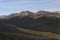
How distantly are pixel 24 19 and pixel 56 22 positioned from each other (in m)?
22.3

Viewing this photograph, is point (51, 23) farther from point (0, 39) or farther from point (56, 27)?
point (0, 39)

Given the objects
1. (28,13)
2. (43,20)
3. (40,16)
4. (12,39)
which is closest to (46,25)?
(43,20)

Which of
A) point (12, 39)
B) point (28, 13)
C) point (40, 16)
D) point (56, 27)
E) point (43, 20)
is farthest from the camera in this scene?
point (28, 13)

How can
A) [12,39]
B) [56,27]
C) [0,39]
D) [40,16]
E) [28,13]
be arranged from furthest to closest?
[28,13] < [40,16] < [56,27] < [12,39] < [0,39]

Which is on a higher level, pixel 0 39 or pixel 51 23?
pixel 0 39

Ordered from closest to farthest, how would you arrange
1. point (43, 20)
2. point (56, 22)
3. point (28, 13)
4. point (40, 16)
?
1. point (56, 22)
2. point (43, 20)
3. point (40, 16)
4. point (28, 13)

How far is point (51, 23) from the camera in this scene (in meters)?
91.0

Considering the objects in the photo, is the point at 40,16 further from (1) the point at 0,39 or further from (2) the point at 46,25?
(1) the point at 0,39

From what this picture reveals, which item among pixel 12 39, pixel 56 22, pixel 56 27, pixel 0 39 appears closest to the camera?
pixel 0 39

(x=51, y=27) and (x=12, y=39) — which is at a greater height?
(x=12, y=39)

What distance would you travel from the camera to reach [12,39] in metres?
16.0

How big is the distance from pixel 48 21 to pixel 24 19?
18253mm

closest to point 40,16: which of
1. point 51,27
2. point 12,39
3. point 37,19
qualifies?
point 37,19

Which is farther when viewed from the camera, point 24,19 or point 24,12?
point 24,12
